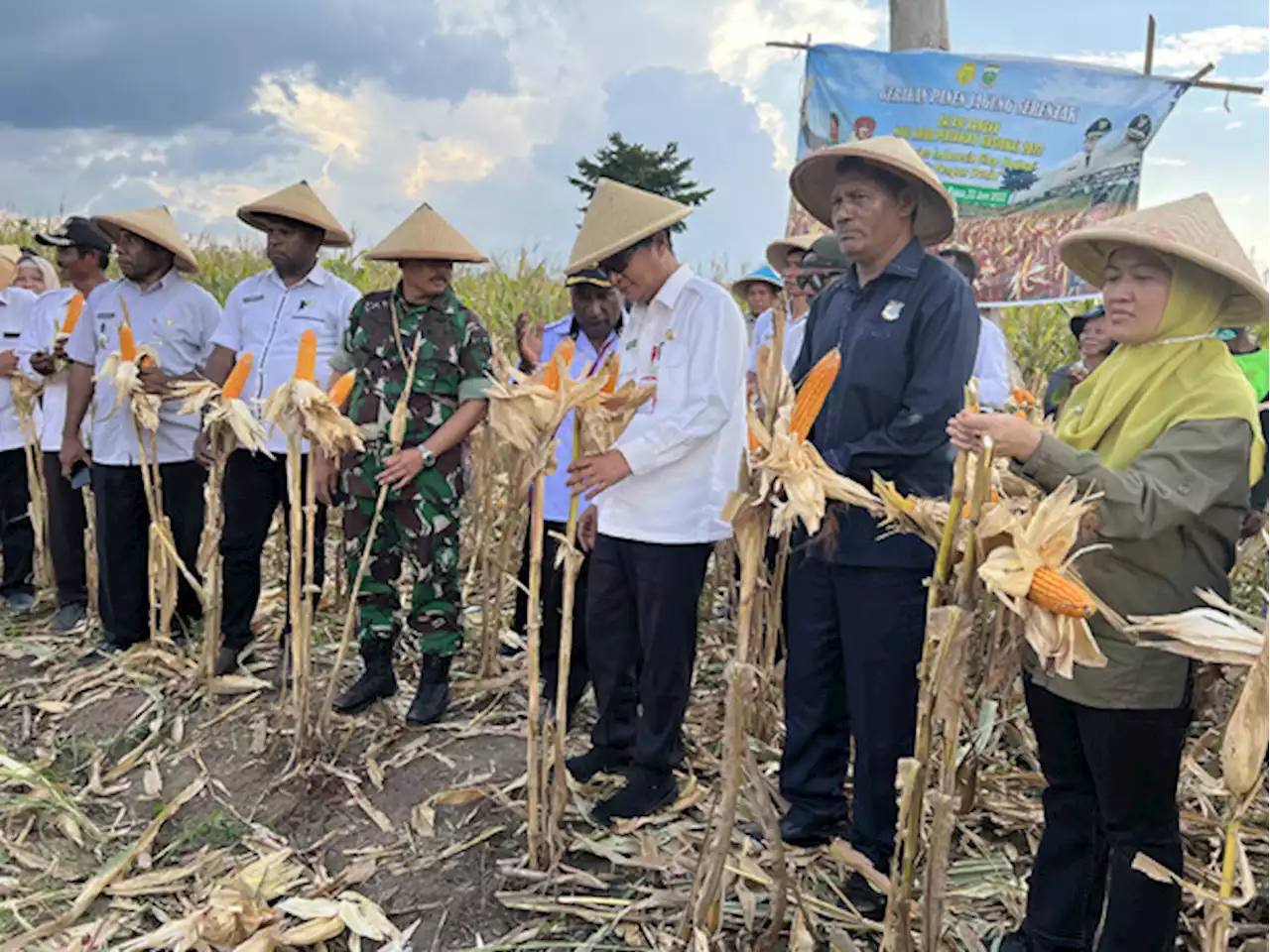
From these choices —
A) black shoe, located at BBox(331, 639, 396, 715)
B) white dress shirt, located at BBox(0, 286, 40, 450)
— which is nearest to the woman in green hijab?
black shoe, located at BBox(331, 639, 396, 715)

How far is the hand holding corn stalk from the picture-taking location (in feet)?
9.47

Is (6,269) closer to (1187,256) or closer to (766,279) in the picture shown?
(766,279)

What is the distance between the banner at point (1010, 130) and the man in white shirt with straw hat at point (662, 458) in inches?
91.9

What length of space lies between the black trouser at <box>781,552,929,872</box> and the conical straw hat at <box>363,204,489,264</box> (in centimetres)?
155

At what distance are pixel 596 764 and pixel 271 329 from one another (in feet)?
7.04

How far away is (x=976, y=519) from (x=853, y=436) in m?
0.91

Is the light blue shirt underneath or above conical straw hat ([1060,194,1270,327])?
underneath

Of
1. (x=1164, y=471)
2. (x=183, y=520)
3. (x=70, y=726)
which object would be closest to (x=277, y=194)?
(x=183, y=520)

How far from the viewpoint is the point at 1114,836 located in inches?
73.4

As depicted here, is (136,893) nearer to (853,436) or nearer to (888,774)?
(888,774)

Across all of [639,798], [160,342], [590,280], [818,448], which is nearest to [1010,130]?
[590,280]

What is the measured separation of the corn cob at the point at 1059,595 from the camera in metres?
1.42

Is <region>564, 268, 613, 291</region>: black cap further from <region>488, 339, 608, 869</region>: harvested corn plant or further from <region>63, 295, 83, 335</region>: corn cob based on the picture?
<region>63, 295, 83, 335</region>: corn cob

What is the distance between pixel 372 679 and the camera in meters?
3.53
